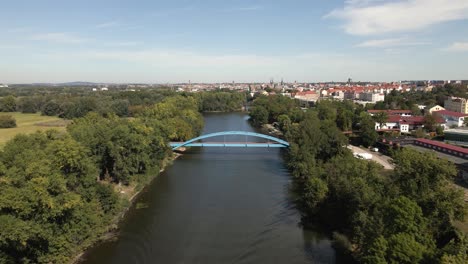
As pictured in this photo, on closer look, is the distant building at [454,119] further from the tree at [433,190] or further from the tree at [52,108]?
the tree at [52,108]

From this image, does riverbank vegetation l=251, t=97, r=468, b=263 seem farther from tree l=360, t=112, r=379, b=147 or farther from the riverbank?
tree l=360, t=112, r=379, b=147

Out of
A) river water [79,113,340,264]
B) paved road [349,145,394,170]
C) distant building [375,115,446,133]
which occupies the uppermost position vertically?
distant building [375,115,446,133]

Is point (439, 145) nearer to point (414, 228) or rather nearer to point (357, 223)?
point (357, 223)

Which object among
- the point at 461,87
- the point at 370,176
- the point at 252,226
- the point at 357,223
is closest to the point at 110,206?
the point at 252,226

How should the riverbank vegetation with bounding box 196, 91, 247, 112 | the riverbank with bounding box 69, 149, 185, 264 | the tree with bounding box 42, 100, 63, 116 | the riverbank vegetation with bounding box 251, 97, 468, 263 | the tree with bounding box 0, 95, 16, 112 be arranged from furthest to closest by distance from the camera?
the riverbank vegetation with bounding box 196, 91, 247, 112, the tree with bounding box 0, 95, 16, 112, the tree with bounding box 42, 100, 63, 116, the riverbank with bounding box 69, 149, 185, 264, the riverbank vegetation with bounding box 251, 97, 468, 263

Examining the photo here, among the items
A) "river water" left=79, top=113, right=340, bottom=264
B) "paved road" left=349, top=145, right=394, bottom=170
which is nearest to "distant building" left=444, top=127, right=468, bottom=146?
"paved road" left=349, top=145, right=394, bottom=170

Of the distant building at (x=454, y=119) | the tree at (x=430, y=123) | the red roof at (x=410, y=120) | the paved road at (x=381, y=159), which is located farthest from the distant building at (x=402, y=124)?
the paved road at (x=381, y=159)

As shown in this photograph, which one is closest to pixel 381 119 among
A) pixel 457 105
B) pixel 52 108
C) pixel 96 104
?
pixel 457 105

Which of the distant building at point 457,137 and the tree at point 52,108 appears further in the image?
the tree at point 52,108

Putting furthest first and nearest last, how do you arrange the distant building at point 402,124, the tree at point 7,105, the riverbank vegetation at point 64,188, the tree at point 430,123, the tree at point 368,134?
the tree at point 7,105
the distant building at point 402,124
the tree at point 430,123
the tree at point 368,134
the riverbank vegetation at point 64,188
